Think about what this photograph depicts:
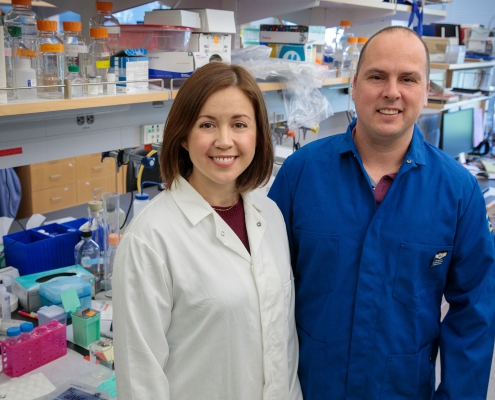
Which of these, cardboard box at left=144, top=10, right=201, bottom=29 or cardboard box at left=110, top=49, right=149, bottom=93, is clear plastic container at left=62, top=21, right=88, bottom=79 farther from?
cardboard box at left=144, top=10, right=201, bottom=29

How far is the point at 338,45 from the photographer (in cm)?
298

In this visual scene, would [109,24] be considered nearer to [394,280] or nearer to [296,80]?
[296,80]

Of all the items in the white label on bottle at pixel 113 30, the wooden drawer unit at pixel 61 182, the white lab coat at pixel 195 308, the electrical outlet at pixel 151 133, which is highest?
the white label on bottle at pixel 113 30

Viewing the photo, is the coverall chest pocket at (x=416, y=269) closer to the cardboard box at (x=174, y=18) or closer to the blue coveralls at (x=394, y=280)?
the blue coveralls at (x=394, y=280)

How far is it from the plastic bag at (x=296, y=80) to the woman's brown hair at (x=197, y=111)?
3.38ft

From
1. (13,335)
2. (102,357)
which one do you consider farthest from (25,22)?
(102,357)

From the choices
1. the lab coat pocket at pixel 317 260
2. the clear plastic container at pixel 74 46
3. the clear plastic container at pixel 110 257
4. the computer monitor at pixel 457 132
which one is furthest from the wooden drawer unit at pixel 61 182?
the lab coat pocket at pixel 317 260

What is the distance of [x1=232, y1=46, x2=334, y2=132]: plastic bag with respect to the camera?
226 cm

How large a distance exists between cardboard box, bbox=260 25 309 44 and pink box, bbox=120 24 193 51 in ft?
2.27

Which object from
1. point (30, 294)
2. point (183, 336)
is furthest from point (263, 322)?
point (30, 294)

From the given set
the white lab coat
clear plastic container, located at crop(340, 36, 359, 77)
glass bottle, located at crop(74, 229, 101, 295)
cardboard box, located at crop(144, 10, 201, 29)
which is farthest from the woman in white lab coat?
clear plastic container, located at crop(340, 36, 359, 77)

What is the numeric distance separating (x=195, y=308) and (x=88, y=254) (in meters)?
1.21

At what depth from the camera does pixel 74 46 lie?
1642mm

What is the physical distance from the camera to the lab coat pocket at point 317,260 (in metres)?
1.32
